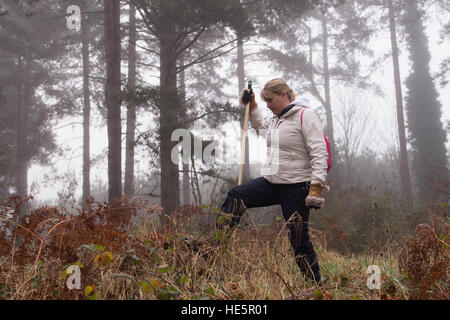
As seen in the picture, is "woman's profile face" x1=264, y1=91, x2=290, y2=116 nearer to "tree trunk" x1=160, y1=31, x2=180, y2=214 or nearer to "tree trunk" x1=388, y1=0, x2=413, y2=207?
"tree trunk" x1=160, y1=31, x2=180, y2=214

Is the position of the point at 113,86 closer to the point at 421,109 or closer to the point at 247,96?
the point at 247,96

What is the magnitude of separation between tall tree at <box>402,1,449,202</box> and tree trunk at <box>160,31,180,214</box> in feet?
45.2

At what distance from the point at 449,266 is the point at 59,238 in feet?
9.59

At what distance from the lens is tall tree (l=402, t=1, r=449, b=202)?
17.8m

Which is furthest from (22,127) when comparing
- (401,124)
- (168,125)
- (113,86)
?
(401,124)

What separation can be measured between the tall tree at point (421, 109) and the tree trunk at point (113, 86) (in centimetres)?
1447

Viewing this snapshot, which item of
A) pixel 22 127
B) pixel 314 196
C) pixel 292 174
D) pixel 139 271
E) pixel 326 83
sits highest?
pixel 326 83

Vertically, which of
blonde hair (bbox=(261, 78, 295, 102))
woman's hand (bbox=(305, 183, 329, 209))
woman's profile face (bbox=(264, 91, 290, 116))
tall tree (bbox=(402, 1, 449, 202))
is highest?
tall tree (bbox=(402, 1, 449, 202))

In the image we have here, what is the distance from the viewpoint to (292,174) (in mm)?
3338

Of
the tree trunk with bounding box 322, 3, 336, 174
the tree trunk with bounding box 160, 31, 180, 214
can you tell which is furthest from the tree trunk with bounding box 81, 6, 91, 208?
the tree trunk with bounding box 322, 3, 336, 174

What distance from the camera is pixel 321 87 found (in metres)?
21.9

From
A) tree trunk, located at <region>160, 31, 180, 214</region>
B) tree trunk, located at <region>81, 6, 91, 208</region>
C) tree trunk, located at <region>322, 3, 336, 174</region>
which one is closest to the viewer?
tree trunk, located at <region>160, 31, 180, 214</region>

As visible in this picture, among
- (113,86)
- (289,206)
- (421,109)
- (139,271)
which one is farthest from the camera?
(421,109)

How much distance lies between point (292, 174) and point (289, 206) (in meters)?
0.29
